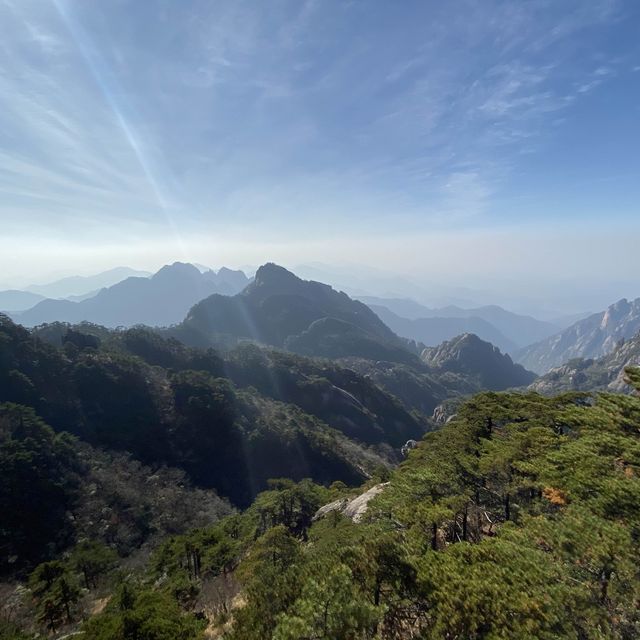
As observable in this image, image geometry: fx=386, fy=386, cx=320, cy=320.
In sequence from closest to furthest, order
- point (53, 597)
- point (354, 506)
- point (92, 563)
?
point (53, 597)
point (354, 506)
point (92, 563)

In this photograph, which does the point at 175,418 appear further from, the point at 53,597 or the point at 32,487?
the point at 53,597

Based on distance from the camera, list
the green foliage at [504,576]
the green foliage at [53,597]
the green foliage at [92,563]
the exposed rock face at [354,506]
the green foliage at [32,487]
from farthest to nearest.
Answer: the green foliage at [32,487], the green foliage at [92,563], the exposed rock face at [354,506], the green foliage at [53,597], the green foliage at [504,576]

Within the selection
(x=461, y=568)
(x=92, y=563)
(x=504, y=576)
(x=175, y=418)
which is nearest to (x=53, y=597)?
(x=92, y=563)

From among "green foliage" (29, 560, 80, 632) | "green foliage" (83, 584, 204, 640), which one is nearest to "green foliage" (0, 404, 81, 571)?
"green foliage" (29, 560, 80, 632)

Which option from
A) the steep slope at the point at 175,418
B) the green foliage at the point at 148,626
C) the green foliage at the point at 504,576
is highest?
the green foliage at the point at 504,576

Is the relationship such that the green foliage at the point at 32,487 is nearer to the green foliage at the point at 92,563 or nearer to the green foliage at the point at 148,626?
the green foliage at the point at 92,563

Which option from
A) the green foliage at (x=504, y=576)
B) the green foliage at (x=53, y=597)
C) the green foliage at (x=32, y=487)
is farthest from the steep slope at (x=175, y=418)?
the green foliage at (x=504, y=576)

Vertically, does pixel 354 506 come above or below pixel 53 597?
below

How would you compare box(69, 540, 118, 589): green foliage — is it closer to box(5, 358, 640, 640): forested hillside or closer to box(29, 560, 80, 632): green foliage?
box(5, 358, 640, 640): forested hillside

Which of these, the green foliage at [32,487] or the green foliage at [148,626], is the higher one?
the green foliage at [148,626]

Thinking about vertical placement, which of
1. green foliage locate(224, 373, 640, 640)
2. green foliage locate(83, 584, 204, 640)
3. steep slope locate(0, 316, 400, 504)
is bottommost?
steep slope locate(0, 316, 400, 504)

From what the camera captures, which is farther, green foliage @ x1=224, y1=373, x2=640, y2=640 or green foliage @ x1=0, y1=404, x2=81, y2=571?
green foliage @ x1=0, y1=404, x2=81, y2=571

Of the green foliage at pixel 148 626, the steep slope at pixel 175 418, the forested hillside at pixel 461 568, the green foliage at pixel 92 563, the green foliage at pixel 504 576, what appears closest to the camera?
the green foliage at pixel 504 576

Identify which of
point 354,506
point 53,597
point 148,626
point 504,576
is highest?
point 504,576
